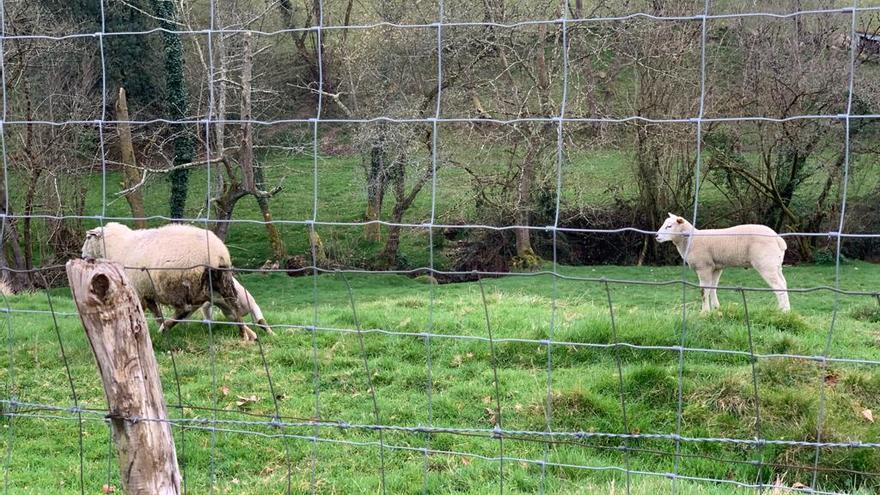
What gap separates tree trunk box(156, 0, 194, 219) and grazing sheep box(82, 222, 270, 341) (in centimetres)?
1161

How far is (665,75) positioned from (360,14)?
29.5ft

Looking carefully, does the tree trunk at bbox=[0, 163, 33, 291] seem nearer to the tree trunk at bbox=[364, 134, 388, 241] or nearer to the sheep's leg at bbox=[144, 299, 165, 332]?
the tree trunk at bbox=[364, 134, 388, 241]

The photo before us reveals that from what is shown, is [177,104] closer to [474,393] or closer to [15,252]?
[15,252]

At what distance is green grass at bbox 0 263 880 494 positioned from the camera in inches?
181

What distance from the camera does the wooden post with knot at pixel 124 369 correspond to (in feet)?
9.22

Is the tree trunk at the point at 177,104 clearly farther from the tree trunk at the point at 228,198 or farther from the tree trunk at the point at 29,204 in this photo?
the tree trunk at the point at 29,204

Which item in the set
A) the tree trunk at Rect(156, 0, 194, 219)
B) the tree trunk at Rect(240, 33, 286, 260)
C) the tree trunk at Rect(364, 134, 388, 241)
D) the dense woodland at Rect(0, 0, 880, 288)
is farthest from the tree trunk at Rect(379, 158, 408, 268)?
the tree trunk at Rect(156, 0, 194, 219)

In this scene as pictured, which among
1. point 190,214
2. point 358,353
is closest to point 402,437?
point 358,353

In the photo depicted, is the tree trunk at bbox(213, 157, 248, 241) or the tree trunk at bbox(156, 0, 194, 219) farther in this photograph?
the tree trunk at bbox(156, 0, 194, 219)

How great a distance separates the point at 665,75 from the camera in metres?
18.2

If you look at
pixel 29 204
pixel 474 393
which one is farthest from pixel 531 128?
pixel 474 393

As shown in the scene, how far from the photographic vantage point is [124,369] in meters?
2.86

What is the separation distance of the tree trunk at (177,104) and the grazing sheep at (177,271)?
11.6 meters

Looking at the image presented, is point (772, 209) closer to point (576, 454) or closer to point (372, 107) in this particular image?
point (372, 107)
